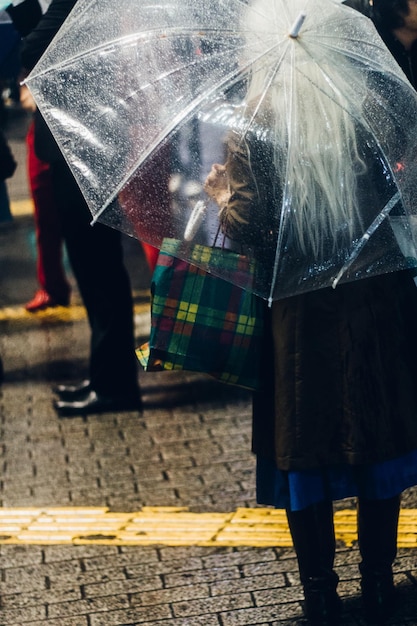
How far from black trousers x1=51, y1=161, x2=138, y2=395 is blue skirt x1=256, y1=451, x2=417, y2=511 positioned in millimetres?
2060

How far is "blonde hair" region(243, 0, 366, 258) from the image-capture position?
2961 millimetres

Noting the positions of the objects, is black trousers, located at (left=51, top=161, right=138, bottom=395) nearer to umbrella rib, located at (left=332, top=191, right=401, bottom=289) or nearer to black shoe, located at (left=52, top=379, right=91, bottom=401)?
black shoe, located at (left=52, top=379, right=91, bottom=401)

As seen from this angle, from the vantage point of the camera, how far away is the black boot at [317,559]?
344 centimetres

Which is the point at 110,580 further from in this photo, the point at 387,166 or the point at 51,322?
the point at 51,322

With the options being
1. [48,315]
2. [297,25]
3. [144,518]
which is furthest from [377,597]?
[48,315]

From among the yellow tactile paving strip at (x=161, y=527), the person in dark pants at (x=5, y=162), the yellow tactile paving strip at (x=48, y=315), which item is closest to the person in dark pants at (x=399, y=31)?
the yellow tactile paving strip at (x=161, y=527)

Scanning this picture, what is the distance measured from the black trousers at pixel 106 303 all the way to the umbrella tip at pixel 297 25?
2468 millimetres

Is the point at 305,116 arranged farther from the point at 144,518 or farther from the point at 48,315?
the point at 48,315

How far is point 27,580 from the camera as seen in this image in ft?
12.7

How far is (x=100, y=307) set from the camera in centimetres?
542

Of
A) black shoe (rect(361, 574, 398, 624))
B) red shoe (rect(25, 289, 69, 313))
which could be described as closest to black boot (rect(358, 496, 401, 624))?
black shoe (rect(361, 574, 398, 624))

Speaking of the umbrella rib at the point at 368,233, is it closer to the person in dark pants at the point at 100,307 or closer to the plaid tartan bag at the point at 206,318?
the plaid tartan bag at the point at 206,318

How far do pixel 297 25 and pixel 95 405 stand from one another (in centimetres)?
285

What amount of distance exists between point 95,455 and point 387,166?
7.63ft
